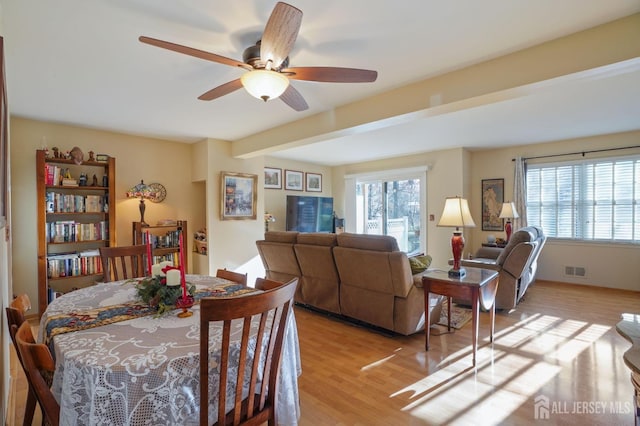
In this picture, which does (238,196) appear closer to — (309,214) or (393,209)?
(309,214)

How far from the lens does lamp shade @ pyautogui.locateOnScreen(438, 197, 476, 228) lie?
271 cm

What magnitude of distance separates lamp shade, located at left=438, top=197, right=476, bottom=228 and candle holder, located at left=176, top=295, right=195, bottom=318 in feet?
7.11

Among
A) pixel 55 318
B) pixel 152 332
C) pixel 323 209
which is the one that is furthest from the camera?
pixel 323 209

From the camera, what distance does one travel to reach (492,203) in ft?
18.5

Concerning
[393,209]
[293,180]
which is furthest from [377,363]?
[293,180]

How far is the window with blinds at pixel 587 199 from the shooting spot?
14.9 ft

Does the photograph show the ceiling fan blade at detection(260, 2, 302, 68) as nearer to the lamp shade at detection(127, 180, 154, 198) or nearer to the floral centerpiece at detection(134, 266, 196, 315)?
the floral centerpiece at detection(134, 266, 196, 315)

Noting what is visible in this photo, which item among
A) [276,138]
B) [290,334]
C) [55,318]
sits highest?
[276,138]

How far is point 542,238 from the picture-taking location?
4074 mm

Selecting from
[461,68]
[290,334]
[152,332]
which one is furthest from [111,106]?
[461,68]

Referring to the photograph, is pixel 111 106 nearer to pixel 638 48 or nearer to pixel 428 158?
pixel 638 48

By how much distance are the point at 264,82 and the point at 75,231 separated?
10.7 ft

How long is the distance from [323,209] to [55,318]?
18.2 ft

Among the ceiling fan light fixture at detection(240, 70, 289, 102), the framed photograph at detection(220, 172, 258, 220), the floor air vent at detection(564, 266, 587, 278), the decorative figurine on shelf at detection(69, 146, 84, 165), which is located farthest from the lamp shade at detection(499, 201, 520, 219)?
the decorative figurine on shelf at detection(69, 146, 84, 165)
